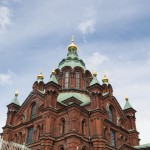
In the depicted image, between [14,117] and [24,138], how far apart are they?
526 cm

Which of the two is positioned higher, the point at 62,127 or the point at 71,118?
the point at 71,118

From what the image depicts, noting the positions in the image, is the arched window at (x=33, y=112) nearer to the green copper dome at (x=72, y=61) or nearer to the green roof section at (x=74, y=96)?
the green roof section at (x=74, y=96)

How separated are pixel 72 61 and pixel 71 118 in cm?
1788

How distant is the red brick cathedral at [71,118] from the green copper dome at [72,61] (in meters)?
0.67

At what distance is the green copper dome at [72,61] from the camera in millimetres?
48425

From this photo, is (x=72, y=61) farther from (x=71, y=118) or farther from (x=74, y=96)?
(x=71, y=118)

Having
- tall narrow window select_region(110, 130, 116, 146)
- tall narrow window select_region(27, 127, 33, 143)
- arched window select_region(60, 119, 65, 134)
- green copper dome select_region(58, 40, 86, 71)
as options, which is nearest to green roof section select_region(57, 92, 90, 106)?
arched window select_region(60, 119, 65, 134)

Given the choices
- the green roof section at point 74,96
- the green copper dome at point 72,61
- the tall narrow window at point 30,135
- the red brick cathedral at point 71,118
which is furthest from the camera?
the green copper dome at point 72,61

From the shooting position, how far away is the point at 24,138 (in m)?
37.7

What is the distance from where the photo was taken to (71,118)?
110 ft

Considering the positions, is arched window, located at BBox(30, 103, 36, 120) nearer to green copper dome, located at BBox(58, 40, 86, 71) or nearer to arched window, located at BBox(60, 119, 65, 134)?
arched window, located at BBox(60, 119, 65, 134)

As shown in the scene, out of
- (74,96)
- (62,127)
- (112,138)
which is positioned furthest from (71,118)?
(74,96)

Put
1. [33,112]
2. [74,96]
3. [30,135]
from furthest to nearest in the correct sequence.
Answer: [74,96], [33,112], [30,135]

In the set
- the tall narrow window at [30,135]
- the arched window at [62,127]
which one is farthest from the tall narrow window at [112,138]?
the tall narrow window at [30,135]
